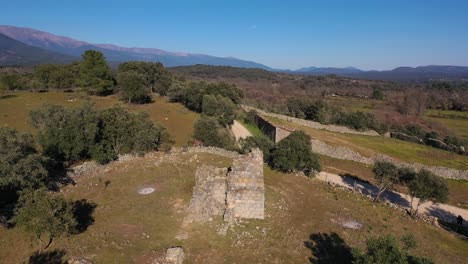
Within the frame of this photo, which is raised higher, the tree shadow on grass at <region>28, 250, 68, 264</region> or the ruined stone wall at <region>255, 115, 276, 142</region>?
the tree shadow on grass at <region>28, 250, 68, 264</region>

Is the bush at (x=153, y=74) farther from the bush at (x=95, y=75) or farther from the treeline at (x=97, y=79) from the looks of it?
the bush at (x=95, y=75)

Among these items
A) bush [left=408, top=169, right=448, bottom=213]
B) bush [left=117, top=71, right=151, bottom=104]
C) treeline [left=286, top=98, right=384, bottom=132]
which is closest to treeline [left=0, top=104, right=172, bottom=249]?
bush [left=408, top=169, right=448, bottom=213]

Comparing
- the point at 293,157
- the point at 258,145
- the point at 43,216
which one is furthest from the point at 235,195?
the point at 258,145

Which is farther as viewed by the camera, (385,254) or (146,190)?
(146,190)

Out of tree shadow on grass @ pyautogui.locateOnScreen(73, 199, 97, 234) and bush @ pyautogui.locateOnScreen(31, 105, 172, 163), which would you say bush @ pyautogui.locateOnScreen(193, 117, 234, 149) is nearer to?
bush @ pyautogui.locateOnScreen(31, 105, 172, 163)

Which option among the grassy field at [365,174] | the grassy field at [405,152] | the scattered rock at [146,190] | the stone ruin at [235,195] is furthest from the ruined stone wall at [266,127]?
the stone ruin at [235,195]

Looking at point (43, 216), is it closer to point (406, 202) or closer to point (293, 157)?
point (293, 157)

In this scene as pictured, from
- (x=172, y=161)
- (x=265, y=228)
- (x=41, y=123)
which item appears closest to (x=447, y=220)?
(x=265, y=228)
